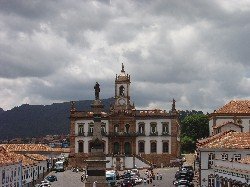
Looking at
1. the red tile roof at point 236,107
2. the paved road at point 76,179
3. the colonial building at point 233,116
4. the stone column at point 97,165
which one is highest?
the red tile roof at point 236,107

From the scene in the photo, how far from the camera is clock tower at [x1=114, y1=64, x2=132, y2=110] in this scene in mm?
94500

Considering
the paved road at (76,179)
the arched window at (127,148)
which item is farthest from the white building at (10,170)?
the arched window at (127,148)

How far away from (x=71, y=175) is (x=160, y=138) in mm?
18288

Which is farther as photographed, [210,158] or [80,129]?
[80,129]

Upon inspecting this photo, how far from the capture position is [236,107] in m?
81.9

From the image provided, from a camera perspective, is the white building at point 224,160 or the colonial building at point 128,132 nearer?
the white building at point 224,160

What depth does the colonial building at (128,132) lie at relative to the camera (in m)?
93.1

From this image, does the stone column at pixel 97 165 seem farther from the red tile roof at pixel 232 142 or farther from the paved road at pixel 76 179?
the paved road at pixel 76 179

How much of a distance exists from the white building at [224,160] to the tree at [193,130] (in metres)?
62.1

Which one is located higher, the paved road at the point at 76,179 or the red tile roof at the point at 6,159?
the red tile roof at the point at 6,159

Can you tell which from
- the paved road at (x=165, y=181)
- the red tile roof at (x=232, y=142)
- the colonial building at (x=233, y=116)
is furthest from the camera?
the colonial building at (x=233, y=116)

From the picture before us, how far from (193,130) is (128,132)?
106 ft

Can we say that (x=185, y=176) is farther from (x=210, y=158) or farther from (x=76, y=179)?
(x=76, y=179)

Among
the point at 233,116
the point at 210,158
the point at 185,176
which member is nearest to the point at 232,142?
the point at 210,158
